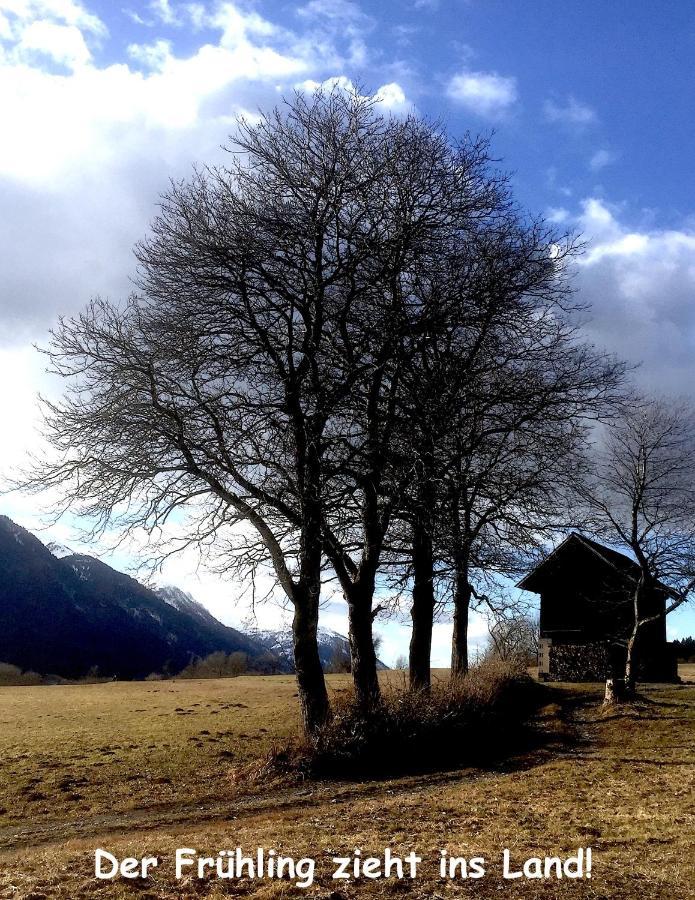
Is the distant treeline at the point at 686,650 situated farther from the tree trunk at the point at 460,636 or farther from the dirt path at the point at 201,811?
the dirt path at the point at 201,811

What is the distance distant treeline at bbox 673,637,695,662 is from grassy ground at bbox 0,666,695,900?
34676 millimetres

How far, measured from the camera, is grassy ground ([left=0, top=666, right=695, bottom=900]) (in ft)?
21.4

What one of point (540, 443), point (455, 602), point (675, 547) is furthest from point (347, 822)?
point (675, 547)

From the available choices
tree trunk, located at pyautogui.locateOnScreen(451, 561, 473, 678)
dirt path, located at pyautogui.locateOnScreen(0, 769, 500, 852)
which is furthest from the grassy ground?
tree trunk, located at pyautogui.locateOnScreen(451, 561, 473, 678)

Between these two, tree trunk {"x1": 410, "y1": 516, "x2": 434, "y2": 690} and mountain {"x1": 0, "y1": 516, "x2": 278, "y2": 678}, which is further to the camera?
mountain {"x1": 0, "y1": 516, "x2": 278, "y2": 678}

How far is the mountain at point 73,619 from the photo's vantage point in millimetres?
105125

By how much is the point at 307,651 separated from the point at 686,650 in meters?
47.3

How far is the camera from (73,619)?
11125 cm

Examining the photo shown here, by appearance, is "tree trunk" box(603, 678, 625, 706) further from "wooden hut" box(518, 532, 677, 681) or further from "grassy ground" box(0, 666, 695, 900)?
"wooden hut" box(518, 532, 677, 681)

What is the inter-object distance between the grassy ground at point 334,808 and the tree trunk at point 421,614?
3622 millimetres

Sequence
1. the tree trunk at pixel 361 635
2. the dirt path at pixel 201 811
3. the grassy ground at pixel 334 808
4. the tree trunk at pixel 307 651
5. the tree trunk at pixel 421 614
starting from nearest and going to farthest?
the grassy ground at pixel 334 808 < the dirt path at pixel 201 811 < the tree trunk at pixel 307 651 < the tree trunk at pixel 361 635 < the tree trunk at pixel 421 614

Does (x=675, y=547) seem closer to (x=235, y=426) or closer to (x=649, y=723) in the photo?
(x=649, y=723)

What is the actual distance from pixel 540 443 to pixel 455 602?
7.76 metres

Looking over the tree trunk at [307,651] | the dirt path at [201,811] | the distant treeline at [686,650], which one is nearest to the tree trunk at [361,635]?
the tree trunk at [307,651]
